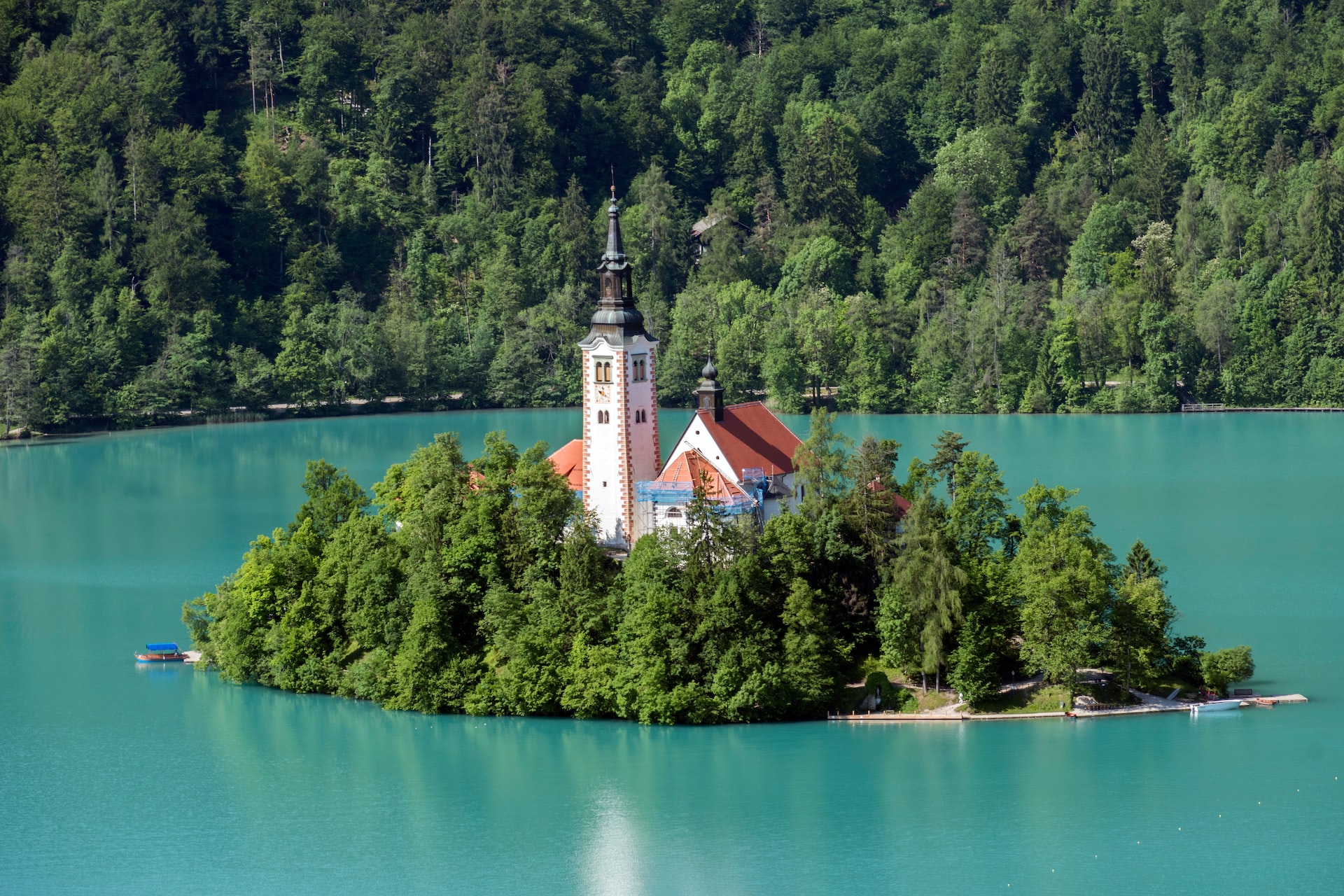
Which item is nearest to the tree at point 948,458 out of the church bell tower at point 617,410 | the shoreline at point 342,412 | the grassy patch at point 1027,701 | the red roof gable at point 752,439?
the red roof gable at point 752,439

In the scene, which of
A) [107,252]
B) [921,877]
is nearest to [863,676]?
[921,877]

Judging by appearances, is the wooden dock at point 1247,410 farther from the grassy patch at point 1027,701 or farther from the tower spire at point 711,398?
the grassy patch at point 1027,701

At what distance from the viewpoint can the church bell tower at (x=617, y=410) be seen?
6569cm

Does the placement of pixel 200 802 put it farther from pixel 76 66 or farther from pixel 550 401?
pixel 76 66

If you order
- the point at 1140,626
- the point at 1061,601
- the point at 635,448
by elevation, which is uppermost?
the point at 635,448

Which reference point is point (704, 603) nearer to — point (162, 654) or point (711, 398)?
point (711, 398)

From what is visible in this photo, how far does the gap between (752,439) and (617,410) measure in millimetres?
4914

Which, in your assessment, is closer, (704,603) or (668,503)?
(704,603)

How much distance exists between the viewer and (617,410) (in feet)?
216

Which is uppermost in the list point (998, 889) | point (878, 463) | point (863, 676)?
point (878, 463)

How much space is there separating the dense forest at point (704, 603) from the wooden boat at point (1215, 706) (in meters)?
0.78

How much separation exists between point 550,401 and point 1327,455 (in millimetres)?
48611

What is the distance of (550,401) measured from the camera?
435ft

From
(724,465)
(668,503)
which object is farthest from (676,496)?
(724,465)
